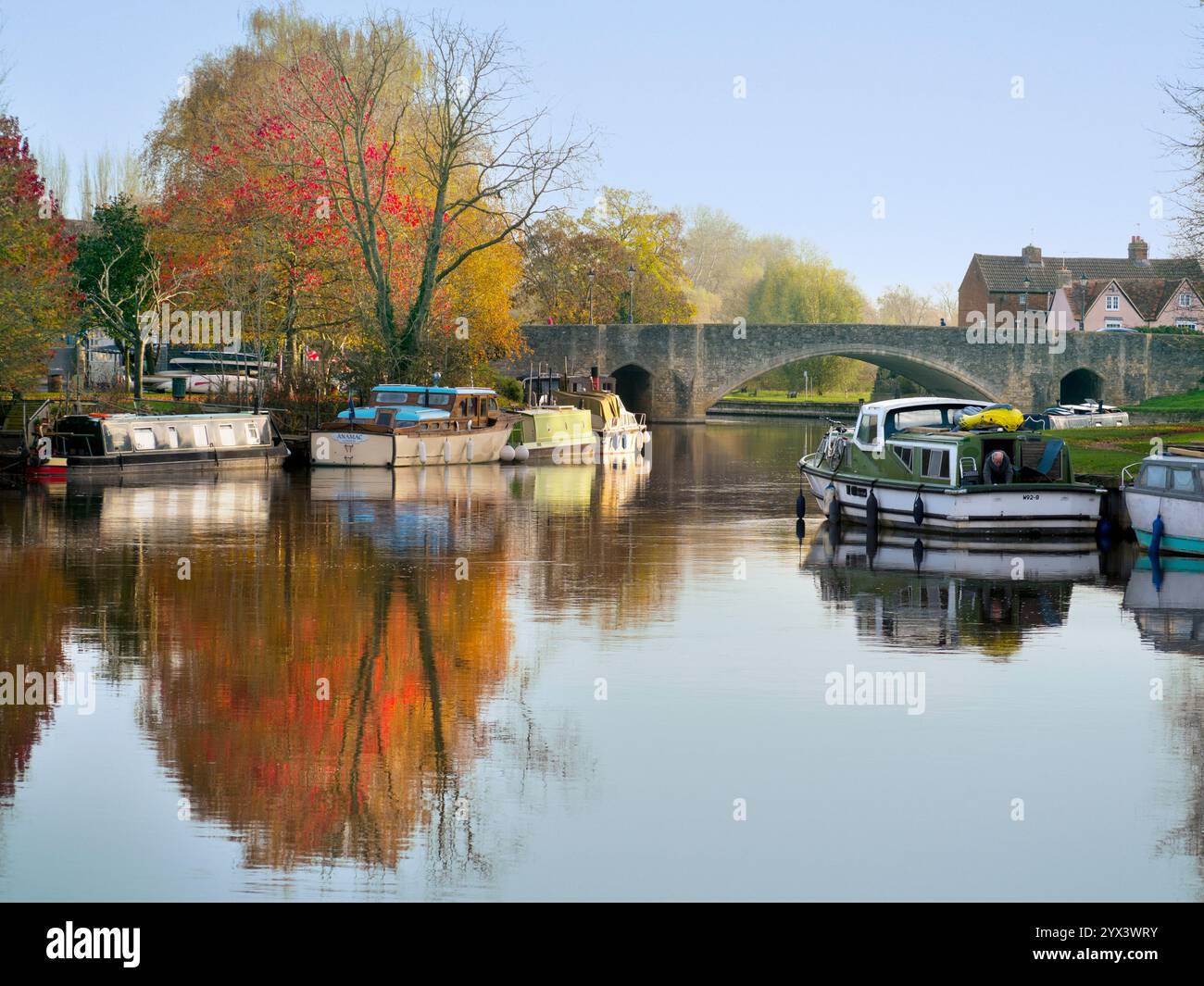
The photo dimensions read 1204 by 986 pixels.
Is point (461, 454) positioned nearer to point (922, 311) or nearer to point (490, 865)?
point (490, 865)

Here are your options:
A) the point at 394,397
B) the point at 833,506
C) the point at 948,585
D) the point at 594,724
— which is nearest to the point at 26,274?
the point at 394,397

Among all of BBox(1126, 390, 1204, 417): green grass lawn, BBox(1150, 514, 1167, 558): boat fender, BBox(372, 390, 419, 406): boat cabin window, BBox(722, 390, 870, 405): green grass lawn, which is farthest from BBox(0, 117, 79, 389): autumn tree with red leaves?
BBox(722, 390, 870, 405): green grass lawn

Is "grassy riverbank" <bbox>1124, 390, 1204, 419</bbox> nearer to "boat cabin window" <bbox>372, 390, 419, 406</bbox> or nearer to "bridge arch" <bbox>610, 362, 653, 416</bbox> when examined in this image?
"bridge arch" <bbox>610, 362, 653, 416</bbox>

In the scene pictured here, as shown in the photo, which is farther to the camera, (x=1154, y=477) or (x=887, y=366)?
(x=887, y=366)

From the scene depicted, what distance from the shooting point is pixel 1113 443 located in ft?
135

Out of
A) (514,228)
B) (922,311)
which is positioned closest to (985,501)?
(514,228)

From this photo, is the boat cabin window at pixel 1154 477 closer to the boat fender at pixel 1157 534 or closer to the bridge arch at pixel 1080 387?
the boat fender at pixel 1157 534

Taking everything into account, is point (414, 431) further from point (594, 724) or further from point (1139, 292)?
point (1139, 292)

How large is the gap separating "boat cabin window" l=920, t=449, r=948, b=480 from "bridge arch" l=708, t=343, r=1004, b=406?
6178 centimetres

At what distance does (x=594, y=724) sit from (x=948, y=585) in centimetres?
1058

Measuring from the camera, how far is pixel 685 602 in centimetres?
2145

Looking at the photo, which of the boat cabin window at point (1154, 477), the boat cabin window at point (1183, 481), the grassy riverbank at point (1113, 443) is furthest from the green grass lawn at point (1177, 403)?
the boat cabin window at point (1183, 481)

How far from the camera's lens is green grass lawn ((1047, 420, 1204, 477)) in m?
35.1

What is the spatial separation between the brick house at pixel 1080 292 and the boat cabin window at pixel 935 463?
90763 millimetres
